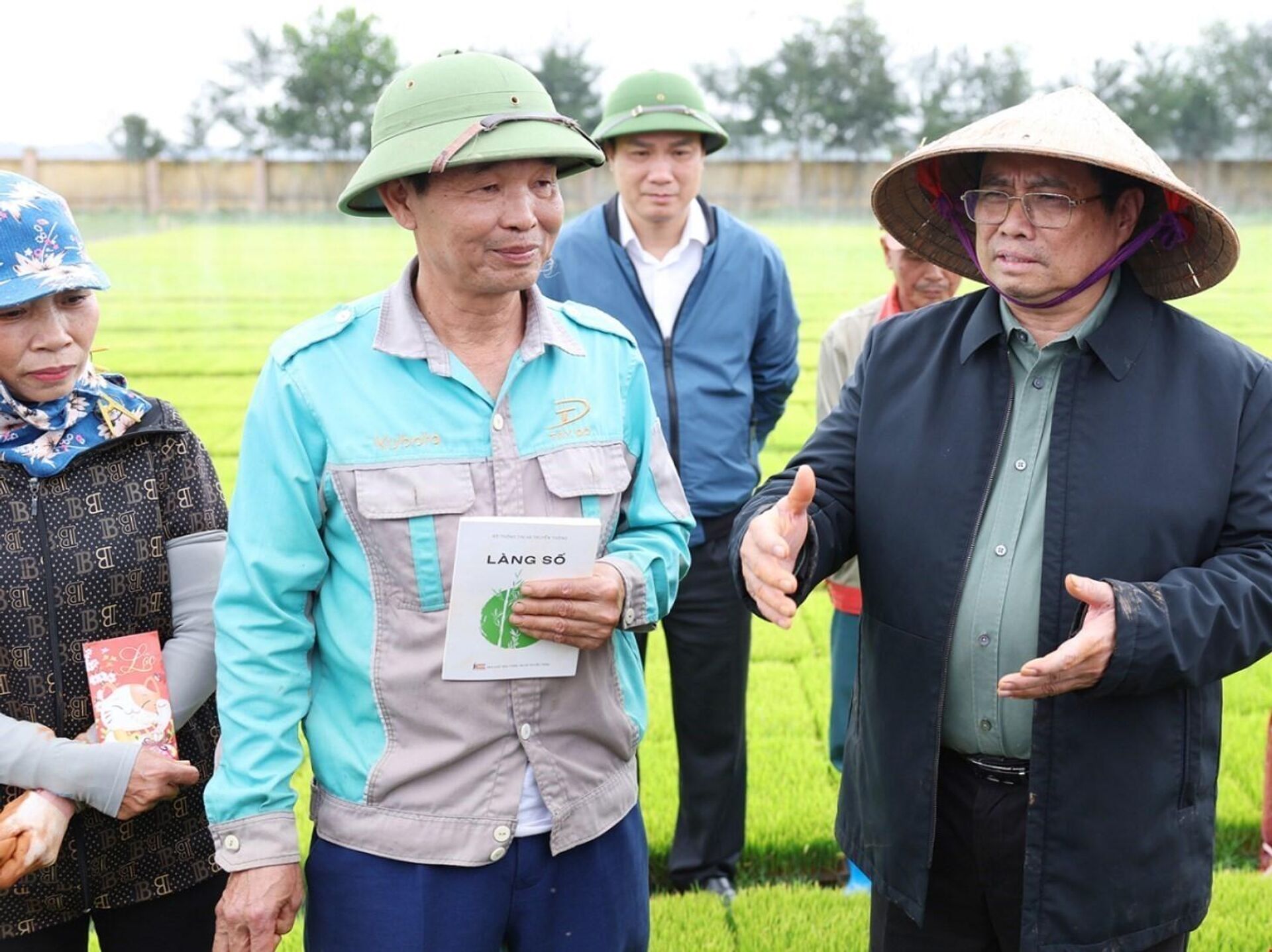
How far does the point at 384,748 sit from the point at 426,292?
78 cm

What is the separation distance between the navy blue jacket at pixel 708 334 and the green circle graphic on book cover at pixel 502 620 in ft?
6.62

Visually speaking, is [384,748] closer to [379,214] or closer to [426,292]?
[426,292]

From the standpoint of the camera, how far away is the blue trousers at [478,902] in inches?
87.5

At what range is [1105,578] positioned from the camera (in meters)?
2.25

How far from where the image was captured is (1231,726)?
5266mm

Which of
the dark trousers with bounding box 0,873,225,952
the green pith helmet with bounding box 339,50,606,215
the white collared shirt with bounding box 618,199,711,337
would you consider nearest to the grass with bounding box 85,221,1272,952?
Result: the dark trousers with bounding box 0,873,225,952

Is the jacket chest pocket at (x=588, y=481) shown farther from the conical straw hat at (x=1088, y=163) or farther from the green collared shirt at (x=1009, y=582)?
the conical straw hat at (x=1088, y=163)

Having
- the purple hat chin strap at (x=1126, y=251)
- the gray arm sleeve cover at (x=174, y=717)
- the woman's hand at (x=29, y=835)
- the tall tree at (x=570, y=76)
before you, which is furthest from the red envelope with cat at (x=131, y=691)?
the tall tree at (x=570, y=76)

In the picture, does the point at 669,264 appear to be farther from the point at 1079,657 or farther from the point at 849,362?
the point at 1079,657

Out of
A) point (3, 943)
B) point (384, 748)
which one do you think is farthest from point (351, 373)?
point (3, 943)

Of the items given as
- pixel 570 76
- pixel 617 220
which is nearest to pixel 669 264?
pixel 617 220

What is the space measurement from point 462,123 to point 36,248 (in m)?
0.85

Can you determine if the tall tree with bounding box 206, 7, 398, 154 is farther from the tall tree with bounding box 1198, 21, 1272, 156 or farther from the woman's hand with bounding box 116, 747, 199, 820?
the woman's hand with bounding box 116, 747, 199, 820

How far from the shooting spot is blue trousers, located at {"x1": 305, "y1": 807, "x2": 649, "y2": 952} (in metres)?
2.22
